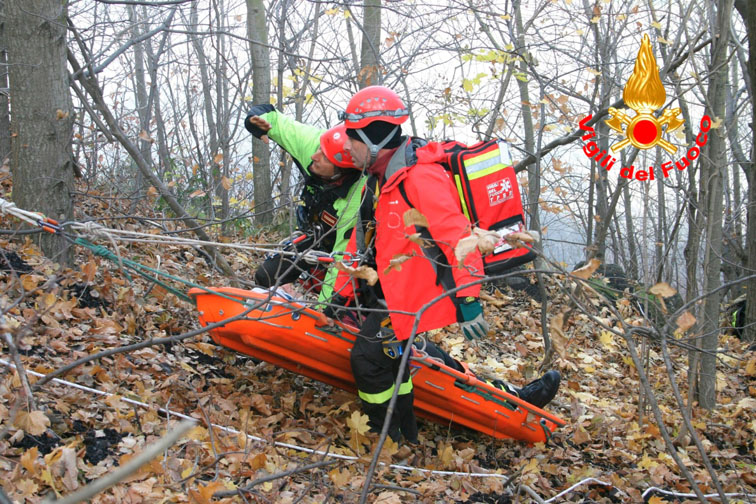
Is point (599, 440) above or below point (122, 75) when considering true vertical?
below

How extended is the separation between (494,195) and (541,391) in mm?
1959

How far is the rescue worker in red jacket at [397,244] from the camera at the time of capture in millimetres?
3965

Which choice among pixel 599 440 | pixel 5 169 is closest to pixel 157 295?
pixel 5 169

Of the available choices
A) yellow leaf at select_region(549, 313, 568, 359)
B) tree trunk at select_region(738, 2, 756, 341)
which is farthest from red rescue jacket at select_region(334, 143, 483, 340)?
tree trunk at select_region(738, 2, 756, 341)

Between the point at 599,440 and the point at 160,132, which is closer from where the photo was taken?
the point at 599,440

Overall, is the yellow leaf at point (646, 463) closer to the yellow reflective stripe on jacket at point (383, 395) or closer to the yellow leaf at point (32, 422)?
the yellow reflective stripe on jacket at point (383, 395)

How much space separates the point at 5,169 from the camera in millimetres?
6391

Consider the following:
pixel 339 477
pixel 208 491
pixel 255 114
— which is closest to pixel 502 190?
pixel 255 114

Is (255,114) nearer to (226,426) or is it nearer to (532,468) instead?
(226,426)

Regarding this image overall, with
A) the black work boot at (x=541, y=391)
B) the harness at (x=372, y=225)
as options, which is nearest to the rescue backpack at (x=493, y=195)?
the harness at (x=372, y=225)

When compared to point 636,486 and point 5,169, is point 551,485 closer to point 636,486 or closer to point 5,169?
point 636,486

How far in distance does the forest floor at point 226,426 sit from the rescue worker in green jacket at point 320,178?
0.87 meters

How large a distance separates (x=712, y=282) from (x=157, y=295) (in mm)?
4373

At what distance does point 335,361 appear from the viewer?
4.43 metres
